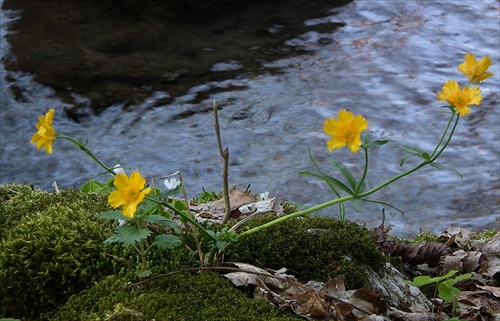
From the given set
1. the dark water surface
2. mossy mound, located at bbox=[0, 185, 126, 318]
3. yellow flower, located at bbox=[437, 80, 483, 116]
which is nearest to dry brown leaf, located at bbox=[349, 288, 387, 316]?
yellow flower, located at bbox=[437, 80, 483, 116]

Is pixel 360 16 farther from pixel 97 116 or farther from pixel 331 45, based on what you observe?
pixel 97 116

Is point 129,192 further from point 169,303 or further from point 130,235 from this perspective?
point 169,303

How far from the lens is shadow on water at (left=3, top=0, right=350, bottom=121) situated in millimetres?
7594

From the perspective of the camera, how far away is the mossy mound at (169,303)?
2.10 m

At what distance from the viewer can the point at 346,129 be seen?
2004mm

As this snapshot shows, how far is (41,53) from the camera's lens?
8.14 m

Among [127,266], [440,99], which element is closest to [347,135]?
[440,99]

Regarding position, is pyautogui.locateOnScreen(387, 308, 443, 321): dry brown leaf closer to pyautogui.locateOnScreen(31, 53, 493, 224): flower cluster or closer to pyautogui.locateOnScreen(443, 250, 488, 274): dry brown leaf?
pyautogui.locateOnScreen(31, 53, 493, 224): flower cluster

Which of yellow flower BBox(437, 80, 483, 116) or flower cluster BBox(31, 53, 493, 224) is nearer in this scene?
flower cluster BBox(31, 53, 493, 224)

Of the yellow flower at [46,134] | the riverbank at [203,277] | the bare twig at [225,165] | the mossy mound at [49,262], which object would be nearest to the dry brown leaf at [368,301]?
the riverbank at [203,277]

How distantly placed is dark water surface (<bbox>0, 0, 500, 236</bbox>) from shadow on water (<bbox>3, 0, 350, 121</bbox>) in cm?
2

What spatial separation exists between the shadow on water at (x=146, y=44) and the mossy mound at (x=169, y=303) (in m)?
5.09

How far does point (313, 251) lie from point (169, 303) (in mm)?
607

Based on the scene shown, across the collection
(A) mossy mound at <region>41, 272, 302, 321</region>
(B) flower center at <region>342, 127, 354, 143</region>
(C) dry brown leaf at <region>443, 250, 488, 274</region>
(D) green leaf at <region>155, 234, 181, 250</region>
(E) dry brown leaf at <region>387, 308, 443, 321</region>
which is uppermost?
(B) flower center at <region>342, 127, 354, 143</region>
